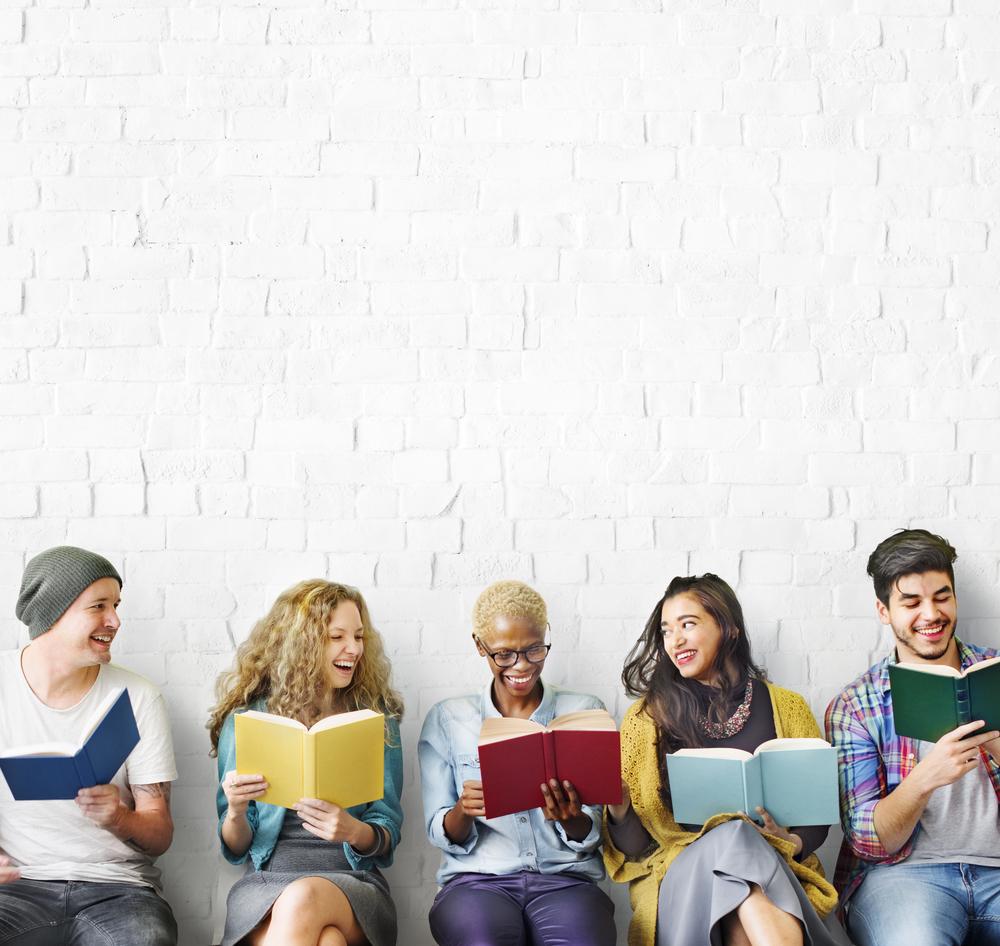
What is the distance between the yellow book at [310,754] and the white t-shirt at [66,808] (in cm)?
44

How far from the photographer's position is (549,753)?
8.36 feet

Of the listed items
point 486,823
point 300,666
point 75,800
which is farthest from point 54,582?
point 486,823

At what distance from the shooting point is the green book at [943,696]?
258cm

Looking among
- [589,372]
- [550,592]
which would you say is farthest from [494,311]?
[550,592]

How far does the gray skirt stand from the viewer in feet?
8.62

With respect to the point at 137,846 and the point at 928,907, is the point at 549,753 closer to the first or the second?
the point at 928,907

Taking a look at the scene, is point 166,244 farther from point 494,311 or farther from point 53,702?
point 53,702

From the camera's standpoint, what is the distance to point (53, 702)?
2.86 metres

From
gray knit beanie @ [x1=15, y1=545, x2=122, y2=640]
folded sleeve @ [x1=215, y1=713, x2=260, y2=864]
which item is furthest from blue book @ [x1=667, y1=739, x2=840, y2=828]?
gray knit beanie @ [x1=15, y1=545, x2=122, y2=640]

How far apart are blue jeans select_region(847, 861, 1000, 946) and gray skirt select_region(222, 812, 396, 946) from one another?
1162 mm

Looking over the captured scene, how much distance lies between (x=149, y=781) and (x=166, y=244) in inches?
58.1

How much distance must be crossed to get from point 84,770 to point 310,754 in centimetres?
51

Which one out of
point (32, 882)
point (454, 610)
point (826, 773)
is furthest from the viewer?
point (454, 610)

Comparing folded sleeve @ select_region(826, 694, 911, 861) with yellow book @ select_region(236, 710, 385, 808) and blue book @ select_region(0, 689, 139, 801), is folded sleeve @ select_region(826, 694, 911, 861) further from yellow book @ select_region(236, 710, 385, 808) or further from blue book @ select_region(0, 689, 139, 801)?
blue book @ select_region(0, 689, 139, 801)
